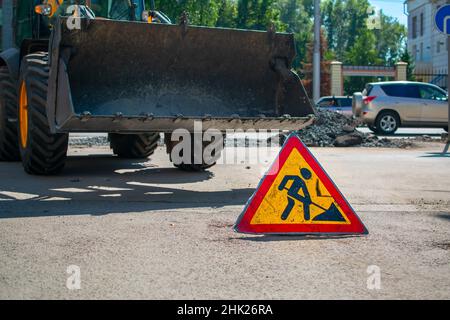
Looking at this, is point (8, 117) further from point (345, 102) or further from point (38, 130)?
point (345, 102)

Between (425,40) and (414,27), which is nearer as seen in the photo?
(425,40)

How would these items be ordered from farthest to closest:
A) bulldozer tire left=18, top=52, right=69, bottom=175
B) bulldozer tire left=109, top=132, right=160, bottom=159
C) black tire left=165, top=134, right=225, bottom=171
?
bulldozer tire left=109, top=132, right=160, bottom=159, black tire left=165, top=134, right=225, bottom=171, bulldozer tire left=18, top=52, right=69, bottom=175

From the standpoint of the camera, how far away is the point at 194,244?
214 inches

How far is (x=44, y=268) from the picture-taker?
4.66 m

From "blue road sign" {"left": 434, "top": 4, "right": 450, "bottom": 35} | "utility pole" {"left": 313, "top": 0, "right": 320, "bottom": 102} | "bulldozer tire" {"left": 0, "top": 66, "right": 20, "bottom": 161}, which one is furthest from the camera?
"utility pole" {"left": 313, "top": 0, "right": 320, "bottom": 102}

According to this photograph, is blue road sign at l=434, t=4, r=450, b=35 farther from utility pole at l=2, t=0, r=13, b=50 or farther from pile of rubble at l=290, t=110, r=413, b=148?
utility pole at l=2, t=0, r=13, b=50

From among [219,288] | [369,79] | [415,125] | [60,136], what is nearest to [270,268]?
[219,288]

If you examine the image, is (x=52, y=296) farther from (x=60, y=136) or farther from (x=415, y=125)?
(x=415, y=125)

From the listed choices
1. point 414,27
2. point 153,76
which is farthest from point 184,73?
point 414,27

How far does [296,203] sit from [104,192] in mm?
2942

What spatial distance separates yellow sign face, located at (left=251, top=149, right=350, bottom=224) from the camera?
5863mm

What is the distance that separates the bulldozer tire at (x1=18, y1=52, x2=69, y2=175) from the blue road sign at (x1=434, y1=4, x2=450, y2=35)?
7.86 meters

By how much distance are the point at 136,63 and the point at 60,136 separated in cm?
132

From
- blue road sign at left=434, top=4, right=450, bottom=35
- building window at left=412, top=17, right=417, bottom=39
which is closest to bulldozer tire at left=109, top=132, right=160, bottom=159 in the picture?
blue road sign at left=434, top=4, right=450, bottom=35
